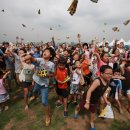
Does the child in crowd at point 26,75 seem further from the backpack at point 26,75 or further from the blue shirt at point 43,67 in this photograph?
the blue shirt at point 43,67

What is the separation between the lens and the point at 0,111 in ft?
23.6

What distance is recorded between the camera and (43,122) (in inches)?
253

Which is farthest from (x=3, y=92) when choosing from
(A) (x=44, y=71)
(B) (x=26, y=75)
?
(A) (x=44, y=71)

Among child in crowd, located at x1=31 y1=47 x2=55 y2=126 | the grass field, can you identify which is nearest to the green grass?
the grass field

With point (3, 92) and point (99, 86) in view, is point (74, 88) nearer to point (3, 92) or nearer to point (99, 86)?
point (99, 86)

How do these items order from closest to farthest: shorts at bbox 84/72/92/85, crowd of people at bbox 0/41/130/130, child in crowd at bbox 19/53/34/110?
crowd of people at bbox 0/41/130/130
child in crowd at bbox 19/53/34/110
shorts at bbox 84/72/92/85

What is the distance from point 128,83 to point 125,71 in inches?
18.4

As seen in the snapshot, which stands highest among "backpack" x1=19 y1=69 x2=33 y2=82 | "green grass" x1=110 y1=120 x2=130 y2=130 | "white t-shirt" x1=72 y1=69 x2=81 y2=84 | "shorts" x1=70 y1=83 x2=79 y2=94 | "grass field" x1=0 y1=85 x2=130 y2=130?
"backpack" x1=19 y1=69 x2=33 y2=82

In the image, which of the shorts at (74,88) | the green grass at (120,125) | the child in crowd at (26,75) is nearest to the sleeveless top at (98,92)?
the green grass at (120,125)

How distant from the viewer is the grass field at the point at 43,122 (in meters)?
6.19

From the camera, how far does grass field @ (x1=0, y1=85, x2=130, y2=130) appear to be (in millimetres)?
6188

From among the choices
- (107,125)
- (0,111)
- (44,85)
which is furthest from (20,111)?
(107,125)

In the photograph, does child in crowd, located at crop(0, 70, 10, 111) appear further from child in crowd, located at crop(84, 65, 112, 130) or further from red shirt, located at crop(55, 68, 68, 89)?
child in crowd, located at crop(84, 65, 112, 130)

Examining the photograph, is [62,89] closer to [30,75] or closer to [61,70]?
[61,70]
